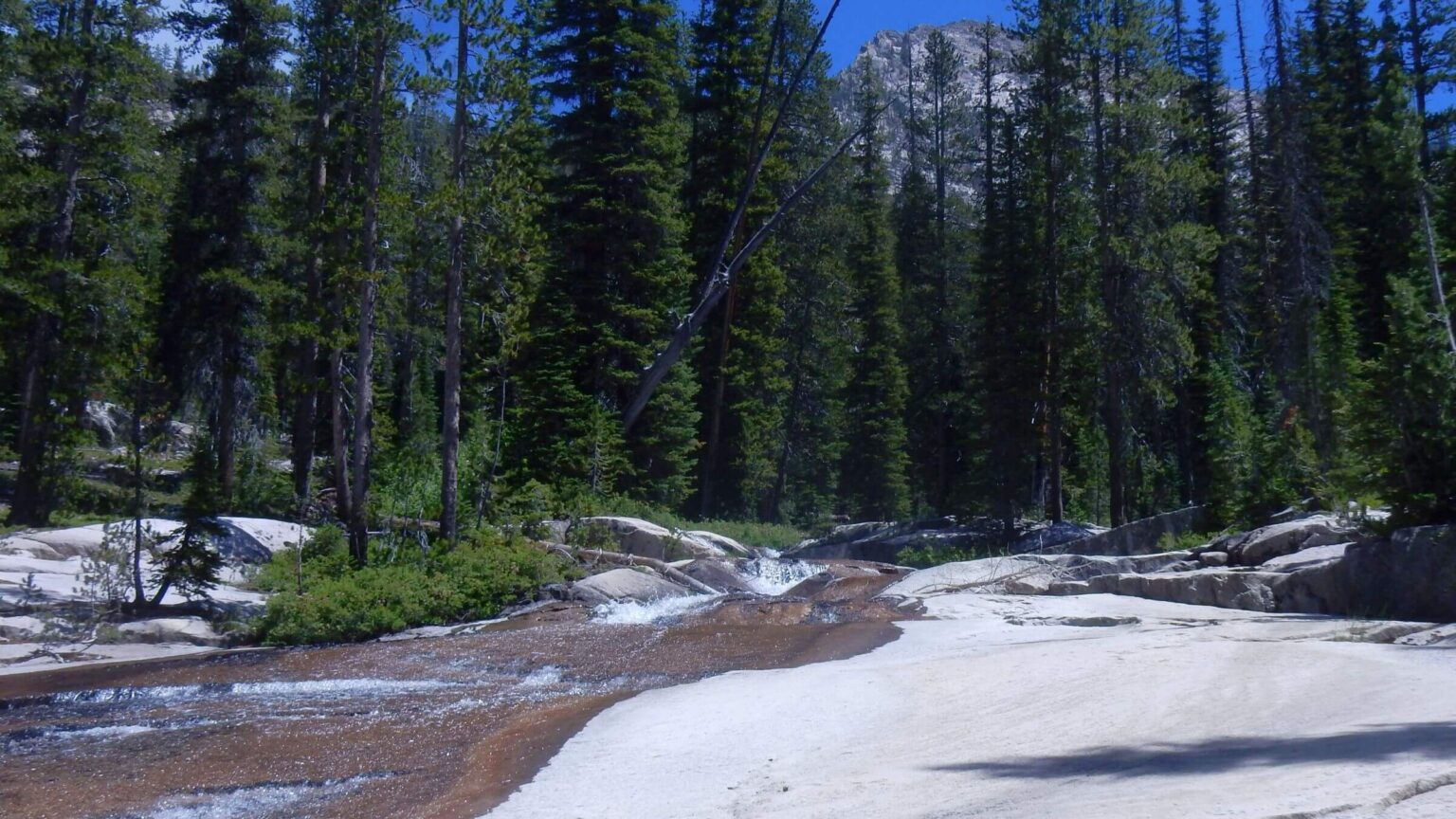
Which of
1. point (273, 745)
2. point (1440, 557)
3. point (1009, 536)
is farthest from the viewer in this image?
point (1009, 536)

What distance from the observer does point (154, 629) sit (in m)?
14.4

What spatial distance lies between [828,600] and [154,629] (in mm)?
9999

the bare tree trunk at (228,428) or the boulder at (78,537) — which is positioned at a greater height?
the bare tree trunk at (228,428)

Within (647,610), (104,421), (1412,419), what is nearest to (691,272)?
(647,610)

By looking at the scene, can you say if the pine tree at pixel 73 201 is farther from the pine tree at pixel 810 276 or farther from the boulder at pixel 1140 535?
the pine tree at pixel 810 276

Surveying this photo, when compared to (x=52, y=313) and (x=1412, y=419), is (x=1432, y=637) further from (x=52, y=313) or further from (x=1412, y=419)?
(x=52, y=313)

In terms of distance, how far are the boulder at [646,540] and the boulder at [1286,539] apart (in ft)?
35.3

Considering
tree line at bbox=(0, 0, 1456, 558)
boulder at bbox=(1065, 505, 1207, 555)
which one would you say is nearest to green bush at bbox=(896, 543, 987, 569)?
tree line at bbox=(0, 0, 1456, 558)

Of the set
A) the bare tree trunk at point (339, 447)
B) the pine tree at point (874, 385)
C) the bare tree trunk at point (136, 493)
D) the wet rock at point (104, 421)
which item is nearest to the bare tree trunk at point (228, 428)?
the bare tree trunk at point (339, 447)

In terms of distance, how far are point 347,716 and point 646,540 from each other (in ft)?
43.9

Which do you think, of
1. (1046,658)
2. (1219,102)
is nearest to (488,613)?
(1046,658)

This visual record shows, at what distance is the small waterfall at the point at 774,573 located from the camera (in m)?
22.1

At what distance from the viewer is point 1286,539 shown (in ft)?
54.5

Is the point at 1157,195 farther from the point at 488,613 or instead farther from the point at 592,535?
the point at 488,613
